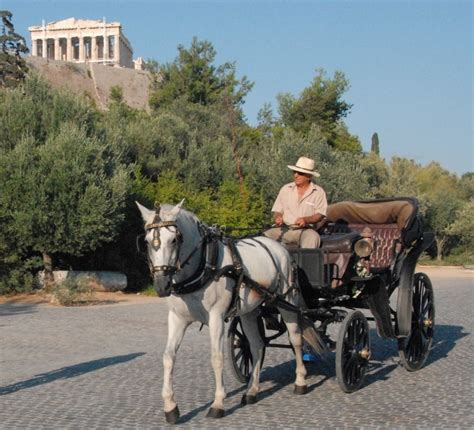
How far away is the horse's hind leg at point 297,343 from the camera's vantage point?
8141mm

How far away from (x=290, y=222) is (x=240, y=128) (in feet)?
113

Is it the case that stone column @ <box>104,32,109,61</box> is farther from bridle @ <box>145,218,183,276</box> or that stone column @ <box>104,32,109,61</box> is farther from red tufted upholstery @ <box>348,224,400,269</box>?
bridle @ <box>145,218,183,276</box>

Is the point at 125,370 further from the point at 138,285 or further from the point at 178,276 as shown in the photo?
the point at 138,285

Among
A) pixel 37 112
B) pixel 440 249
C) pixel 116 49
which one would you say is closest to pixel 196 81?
pixel 440 249

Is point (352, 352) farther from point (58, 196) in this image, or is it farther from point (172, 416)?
point (58, 196)

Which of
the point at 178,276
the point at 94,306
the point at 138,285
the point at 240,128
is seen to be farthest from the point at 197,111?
Answer: the point at 178,276

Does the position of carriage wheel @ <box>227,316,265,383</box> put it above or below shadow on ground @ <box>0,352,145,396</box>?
above

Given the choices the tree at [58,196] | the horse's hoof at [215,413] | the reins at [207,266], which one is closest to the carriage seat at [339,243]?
the reins at [207,266]

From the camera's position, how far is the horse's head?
6227mm

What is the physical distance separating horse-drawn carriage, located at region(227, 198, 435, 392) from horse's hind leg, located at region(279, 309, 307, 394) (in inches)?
6.1

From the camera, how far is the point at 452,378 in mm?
9062

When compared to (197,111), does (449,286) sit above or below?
below

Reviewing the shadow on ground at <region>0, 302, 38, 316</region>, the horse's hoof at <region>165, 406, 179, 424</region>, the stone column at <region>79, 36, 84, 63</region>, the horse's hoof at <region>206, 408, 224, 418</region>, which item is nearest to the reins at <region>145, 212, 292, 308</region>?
the horse's hoof at <region>206, 408, 224, 418</region>

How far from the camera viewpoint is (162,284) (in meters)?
6.20
